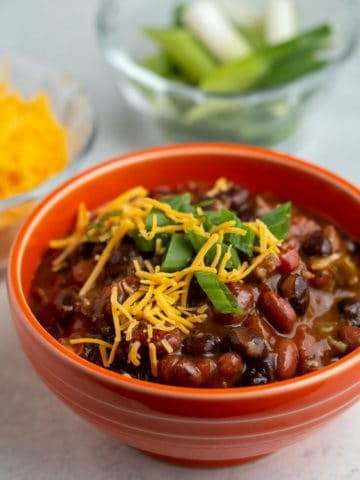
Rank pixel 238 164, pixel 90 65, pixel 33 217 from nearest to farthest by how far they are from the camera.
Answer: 1. pixel 33 217
2. pixel 238 164
3. pixel 90 65

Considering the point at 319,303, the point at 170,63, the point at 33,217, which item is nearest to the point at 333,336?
the point at 319,303

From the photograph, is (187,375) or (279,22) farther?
(279,22)

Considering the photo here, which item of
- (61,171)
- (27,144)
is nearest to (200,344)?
(61,171)

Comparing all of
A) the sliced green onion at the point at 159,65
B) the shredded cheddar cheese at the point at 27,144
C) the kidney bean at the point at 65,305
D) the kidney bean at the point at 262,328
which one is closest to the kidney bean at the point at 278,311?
the kidney bean at the point at 262,328

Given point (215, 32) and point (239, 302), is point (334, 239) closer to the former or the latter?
point (239, 302)

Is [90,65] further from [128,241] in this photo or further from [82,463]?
[82,463]

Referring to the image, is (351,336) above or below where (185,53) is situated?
below

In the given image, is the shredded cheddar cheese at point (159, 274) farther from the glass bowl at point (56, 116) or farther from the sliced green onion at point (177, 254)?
the glass bowl at point (56, 116)
